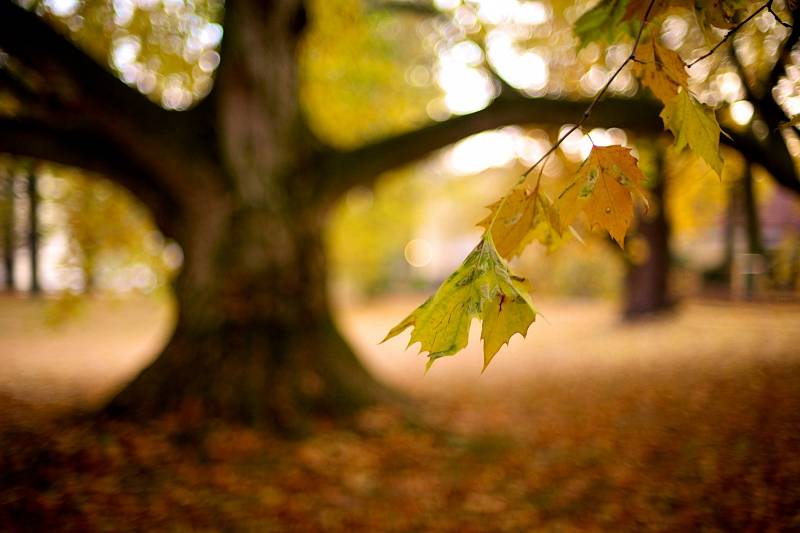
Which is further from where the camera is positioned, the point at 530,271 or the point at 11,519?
the point at 530,271

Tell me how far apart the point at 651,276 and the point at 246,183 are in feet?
38.7

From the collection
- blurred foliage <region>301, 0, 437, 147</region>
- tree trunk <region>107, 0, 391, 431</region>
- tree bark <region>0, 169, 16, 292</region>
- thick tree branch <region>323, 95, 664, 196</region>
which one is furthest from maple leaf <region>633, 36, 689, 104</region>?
tree bark <region>0, 169, 16, 292</region>

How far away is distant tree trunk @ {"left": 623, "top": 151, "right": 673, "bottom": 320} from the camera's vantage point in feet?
39.7

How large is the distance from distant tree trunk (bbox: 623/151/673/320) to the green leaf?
38.4ft

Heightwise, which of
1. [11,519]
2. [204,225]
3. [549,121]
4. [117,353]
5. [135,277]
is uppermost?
[549,121]

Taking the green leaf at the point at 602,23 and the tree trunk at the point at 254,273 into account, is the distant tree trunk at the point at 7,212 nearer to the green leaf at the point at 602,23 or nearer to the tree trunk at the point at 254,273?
the tree trunk at the point at 254,273

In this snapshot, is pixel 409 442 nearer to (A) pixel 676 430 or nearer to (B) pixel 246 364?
(B) pixel 246 364

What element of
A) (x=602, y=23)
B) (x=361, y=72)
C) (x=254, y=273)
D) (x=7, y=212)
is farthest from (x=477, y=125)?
(x=7, y=212)

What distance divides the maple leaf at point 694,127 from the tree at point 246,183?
3.02m

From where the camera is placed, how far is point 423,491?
11.3 ft

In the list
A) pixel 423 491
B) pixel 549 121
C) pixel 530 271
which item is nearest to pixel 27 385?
pixel 423 491

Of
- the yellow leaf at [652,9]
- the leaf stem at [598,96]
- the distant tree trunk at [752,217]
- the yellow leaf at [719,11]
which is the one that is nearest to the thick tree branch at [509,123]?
the distant tree trunk at [752,217]

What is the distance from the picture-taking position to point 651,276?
41.1 feet

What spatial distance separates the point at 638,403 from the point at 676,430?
992mm
